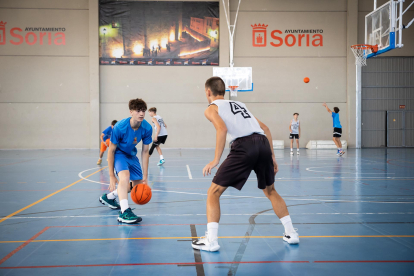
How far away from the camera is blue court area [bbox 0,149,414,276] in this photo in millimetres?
3408

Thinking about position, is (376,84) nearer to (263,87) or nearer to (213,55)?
(263,87)

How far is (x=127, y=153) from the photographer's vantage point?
18.2 ft

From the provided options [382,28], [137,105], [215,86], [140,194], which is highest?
[382,28]

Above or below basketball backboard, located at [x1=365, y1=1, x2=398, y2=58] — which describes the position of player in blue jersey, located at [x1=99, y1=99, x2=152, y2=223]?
below

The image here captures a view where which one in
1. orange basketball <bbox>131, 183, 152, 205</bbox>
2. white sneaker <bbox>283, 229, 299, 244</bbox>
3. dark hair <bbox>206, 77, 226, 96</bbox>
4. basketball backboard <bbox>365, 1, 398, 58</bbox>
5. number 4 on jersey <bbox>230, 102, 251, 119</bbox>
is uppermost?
basketball backboard <bbox>365, 1, 398, 58</bbox>

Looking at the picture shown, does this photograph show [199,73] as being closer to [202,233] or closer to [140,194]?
[140,194]

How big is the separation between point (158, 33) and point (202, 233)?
2017cm

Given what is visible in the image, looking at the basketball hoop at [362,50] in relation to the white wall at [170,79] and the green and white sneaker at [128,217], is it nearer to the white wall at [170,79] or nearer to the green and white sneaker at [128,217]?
the white wall at [170,79]

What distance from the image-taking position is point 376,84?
80.0ft

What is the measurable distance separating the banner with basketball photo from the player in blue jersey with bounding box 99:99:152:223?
18.3 metres

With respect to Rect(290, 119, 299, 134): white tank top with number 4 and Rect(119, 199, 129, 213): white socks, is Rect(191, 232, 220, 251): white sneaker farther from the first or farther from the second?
Rect(290, 119, 299, 134): white tank top with number 4

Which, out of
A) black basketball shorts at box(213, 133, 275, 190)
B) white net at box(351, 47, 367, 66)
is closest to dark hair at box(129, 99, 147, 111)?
black basketball shorts at box(213, 133, 275, 190)

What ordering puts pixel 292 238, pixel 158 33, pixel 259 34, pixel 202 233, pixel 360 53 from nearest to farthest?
1. pixel 292 238
2. pixel 202 233
3. pixel 360 53
4. pixel 158 33
5. pixel 259 34

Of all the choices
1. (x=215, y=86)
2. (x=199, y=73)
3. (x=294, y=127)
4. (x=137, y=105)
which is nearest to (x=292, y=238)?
(x=215, y=86)
